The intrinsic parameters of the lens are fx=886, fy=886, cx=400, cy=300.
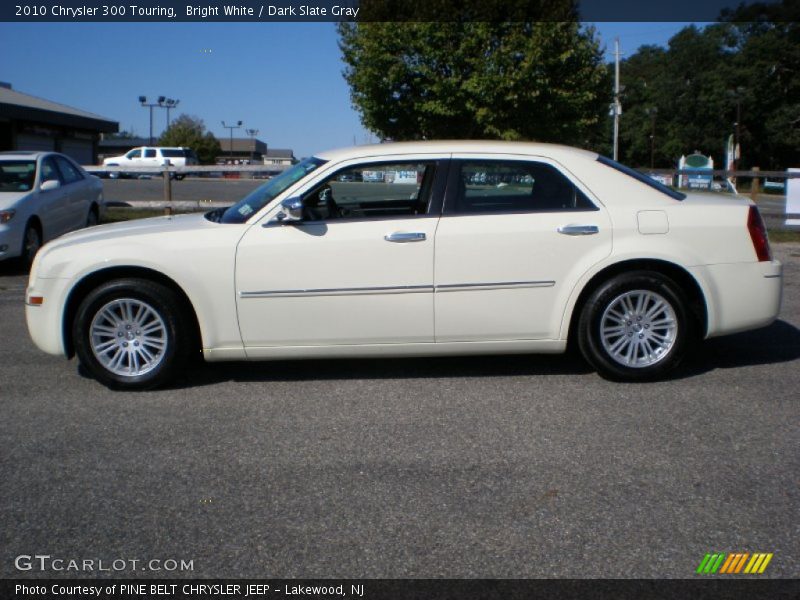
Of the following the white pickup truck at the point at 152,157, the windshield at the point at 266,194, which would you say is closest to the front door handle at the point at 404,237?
the windshield at the point at 266,194

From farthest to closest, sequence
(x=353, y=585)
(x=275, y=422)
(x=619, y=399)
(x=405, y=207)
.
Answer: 1. (x=405, y=207)
2. (x=619, y=399)
3. (x=275, y=422)
4. (x=353, y=585)

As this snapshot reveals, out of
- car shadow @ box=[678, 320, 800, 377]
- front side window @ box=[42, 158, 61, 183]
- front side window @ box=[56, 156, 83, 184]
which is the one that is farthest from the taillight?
front side window @ box=[56, 156, 83, 184]

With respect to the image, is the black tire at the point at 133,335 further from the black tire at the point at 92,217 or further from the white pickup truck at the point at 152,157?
the white pickup truck at the point at 152,157

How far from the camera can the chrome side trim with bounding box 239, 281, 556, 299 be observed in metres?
5.76

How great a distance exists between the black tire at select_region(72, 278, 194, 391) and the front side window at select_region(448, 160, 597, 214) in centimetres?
201

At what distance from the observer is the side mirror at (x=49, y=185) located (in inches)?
477

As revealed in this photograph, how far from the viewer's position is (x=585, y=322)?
5926 millimetres

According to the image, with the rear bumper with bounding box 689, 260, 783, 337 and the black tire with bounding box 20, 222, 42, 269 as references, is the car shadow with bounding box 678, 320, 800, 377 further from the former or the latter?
the black tire with bounding box 20, 222, 42, 269

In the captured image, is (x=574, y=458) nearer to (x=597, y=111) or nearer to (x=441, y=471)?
(x=441, y=471)

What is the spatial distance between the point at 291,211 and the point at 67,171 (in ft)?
29.7

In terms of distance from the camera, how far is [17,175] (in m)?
12.3

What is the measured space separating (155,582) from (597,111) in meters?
32.8

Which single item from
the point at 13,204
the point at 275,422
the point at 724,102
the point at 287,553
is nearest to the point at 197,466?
the point at 275,422

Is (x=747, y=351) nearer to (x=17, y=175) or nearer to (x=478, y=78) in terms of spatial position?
(x=17, y=175)
